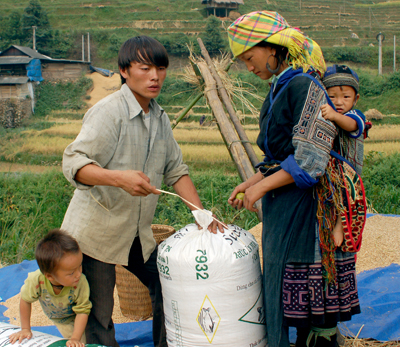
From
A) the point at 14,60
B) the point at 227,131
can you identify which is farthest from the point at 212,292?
the point at 14,60

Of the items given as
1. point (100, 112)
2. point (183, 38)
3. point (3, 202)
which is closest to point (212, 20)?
point (183, 38)

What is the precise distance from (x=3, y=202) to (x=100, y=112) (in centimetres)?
605

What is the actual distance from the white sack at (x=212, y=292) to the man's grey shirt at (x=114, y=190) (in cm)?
25

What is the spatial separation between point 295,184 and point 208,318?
712 mm

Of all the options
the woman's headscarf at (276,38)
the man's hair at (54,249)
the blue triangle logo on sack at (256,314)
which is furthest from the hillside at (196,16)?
the man's hair at (54,249)

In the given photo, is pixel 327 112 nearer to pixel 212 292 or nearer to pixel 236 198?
pixel 236 198

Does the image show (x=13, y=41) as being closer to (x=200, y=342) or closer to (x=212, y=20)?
(x=212, y=20)

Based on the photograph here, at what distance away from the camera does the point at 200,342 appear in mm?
1755

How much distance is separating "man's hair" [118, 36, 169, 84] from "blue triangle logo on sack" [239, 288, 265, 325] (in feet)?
4.02

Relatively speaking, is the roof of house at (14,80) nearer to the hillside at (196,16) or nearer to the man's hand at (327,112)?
the hillside at (196,16)

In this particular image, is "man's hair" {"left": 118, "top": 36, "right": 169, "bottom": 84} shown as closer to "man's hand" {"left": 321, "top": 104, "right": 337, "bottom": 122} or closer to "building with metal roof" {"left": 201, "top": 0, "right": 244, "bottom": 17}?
"man's hand" {"left": 321, "top": 104, "right": 337, "bottom": 122}

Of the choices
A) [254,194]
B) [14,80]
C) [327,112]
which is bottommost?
[14,80]

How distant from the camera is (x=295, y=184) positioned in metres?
1.65

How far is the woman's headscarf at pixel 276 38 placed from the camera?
1.56 meters
